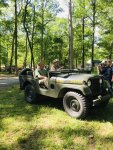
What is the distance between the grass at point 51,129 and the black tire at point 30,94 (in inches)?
16.0

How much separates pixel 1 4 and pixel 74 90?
20.6 m

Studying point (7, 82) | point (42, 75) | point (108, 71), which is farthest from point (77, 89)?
point (7, 82)

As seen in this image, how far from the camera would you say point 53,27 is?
44188 mm

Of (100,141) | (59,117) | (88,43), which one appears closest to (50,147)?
(100,141)

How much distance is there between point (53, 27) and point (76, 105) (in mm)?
37983

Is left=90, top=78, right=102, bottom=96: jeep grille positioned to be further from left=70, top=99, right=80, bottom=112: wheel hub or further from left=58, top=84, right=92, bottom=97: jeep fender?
left=70, top=99, right=80, bottom=112: wheel hub

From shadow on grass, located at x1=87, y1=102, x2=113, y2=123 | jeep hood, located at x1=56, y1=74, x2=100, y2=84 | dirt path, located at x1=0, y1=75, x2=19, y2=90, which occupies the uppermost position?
jeep hood, located at x1=56, y1=74, x2=100, y2=84

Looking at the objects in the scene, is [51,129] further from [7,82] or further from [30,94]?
[7,82]

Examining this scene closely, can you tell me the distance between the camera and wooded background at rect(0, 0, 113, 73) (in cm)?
3016

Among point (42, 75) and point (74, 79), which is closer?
point (74, 79)

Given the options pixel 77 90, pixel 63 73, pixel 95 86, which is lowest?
pixel 77 90

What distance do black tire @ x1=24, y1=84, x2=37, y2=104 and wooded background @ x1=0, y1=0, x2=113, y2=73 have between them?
17.5 metres

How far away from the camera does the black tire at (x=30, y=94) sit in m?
9.02

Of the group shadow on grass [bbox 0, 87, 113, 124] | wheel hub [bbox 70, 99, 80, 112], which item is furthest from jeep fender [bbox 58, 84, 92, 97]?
shadow on grass [bbox 0, 87, 113, 124]
